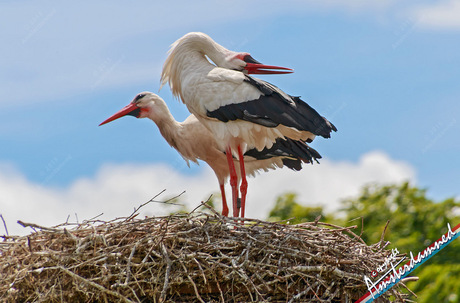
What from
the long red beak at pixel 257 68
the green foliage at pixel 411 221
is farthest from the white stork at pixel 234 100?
the green foliage at pixel 411 221

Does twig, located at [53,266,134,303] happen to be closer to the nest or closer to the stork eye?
the nest

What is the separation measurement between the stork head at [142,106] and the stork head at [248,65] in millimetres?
1109

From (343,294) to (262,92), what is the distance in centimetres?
198

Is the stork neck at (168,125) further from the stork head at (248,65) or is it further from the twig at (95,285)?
the twig at (95,285)

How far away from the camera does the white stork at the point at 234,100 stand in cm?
622

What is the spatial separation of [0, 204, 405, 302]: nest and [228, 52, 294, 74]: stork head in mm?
1946

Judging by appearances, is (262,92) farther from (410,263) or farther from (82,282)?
(82,282)

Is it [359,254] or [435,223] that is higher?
[435,223]

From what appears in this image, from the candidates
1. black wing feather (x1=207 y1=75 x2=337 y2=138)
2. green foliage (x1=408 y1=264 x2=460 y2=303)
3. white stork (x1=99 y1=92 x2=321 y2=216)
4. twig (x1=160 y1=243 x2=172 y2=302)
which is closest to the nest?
twig (x1=160 y1=243 x2=172 y2=302)

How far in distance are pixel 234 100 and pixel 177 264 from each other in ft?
6.28

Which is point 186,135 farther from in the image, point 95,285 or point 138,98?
point 95,285

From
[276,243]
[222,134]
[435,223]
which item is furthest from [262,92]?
[435,223]

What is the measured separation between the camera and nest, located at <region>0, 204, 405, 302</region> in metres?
4.82

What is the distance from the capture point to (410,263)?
17.0 feet
